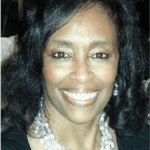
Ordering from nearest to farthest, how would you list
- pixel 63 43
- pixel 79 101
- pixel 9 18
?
pixel 63 43
pixel 79 101
pixel 9 18

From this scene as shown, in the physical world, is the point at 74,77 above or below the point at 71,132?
above

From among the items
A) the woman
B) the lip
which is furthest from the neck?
the lip

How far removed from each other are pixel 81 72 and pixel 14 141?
0.46 metres

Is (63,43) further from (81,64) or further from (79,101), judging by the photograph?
(79,101)

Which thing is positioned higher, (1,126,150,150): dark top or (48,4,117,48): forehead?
(48,4,117,48): forehead

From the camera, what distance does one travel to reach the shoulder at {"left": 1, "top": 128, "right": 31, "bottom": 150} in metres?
1.07

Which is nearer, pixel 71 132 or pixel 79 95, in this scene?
pixel 79 95

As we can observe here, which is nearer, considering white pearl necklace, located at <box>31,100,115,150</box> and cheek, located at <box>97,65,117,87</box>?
cheek, located at <box>97,65,117,87</box>

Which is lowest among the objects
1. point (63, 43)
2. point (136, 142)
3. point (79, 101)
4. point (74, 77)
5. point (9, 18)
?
point (136, 142)

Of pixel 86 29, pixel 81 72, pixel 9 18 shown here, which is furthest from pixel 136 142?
pixel 9 18

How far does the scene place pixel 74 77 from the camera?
0.98m

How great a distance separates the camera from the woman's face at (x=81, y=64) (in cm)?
95

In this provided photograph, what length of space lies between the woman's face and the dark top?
0.72ft

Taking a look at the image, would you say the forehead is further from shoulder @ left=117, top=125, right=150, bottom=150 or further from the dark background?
the dark background
